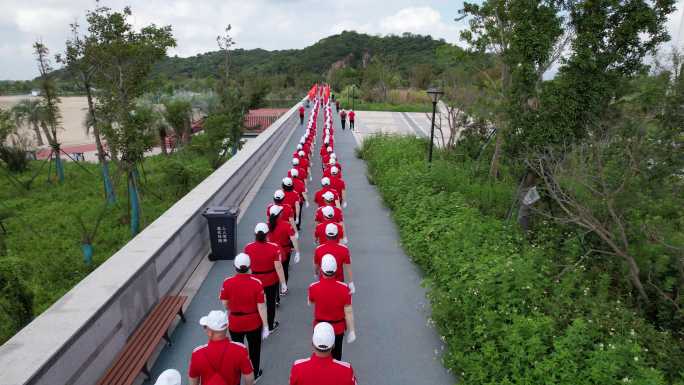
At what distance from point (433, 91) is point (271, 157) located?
315 inches

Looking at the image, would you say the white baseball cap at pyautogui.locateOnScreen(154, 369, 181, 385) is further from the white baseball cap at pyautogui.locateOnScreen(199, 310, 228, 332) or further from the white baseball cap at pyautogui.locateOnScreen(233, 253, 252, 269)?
the white baseball cap at pyautogui.locateOnScreen(233, 253, 252, 269)

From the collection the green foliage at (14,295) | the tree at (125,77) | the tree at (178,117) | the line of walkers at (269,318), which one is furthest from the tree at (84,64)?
the tree at (178,117)

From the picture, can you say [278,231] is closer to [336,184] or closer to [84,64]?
[336,184]

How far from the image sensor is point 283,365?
5238 mm

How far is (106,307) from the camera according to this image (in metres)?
4.42

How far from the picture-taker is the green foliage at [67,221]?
41.2 ft

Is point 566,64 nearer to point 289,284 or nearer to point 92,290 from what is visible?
point 289,284

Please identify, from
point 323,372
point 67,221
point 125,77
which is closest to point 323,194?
point 323,372

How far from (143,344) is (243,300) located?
136 centimetres

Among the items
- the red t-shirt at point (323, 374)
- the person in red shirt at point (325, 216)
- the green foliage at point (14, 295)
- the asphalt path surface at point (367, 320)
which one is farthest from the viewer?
the green foliage at point (14, 295)

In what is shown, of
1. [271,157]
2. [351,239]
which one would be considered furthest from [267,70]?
[351,239]

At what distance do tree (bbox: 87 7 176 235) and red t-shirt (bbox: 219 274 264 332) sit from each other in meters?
11.0

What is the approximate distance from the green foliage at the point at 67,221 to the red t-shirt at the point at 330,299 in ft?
18.0

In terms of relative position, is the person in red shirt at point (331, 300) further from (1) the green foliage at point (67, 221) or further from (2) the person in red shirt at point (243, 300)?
(1) the green foliage at point (67, 221)
